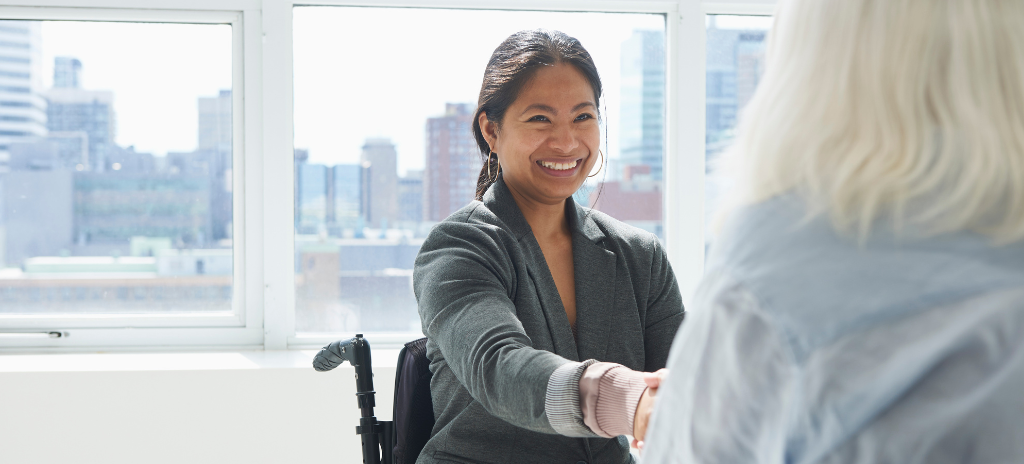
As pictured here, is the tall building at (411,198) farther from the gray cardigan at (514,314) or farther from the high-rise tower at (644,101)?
the gray cardigan at (514,314)

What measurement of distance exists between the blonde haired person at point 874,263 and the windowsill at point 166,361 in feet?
6.03

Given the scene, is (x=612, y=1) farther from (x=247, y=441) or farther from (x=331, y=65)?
(x=247, y=441)

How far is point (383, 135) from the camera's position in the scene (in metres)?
2.44

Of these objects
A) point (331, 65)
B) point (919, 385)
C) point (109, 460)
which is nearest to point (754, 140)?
point (919, 385)

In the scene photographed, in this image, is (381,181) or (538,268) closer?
(538,268)

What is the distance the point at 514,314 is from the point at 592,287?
30 cm

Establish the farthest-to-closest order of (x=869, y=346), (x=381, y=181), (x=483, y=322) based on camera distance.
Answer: (x=381, y=181)
(x=483, y=322)
(x=869, y=346)

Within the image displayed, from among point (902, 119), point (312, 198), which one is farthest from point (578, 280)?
point (312, 198)

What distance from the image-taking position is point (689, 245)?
2.55 m

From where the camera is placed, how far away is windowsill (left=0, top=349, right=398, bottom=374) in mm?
2168

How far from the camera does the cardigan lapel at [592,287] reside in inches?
47.9

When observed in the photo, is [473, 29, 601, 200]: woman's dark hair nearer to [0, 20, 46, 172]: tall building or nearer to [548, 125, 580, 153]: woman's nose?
[548, 125, 580, 153]: woman's nose

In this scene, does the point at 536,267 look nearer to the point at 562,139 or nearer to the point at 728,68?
the point at 562,139

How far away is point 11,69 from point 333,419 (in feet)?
5.03
